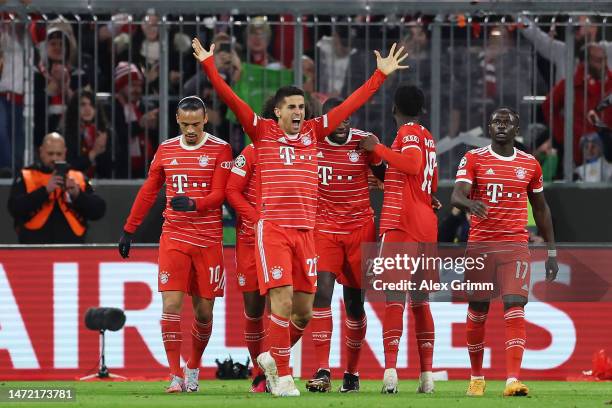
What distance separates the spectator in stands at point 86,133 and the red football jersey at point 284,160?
188 inches

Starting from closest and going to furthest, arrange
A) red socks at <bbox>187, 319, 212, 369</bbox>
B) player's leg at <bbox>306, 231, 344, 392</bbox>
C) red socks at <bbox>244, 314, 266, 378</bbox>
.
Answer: player's leg at <bbox>306, 231, 344, 392</bbox>, red socks at <bbox>187, 319, 212, 369</bbox>, red socks at <bbox>244, 314, 266, 378</bbox>

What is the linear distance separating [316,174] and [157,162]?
1.55 m

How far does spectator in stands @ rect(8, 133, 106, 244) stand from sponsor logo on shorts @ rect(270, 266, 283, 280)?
4.56 m

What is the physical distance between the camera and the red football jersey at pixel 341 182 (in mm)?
13094

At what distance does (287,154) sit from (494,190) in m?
1.71

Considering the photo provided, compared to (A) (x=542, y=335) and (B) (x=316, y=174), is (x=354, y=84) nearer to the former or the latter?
(A) (x=542, y=335)

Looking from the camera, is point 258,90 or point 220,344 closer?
point 220,344

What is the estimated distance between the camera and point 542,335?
51.5ft

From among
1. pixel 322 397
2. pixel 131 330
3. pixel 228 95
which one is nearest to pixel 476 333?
pixel 322 397

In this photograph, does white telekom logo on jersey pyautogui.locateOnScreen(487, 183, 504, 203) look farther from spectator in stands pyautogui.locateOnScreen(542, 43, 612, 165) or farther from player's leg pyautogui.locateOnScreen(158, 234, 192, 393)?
spectator in stands pyautogui.locateOnScreen(542, 43, 612, 165)

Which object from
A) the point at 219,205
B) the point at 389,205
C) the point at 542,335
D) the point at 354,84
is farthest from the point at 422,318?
the point at 354,84

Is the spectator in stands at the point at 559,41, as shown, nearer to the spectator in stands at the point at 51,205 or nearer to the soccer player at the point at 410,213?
the soccer player at the point at 410,213

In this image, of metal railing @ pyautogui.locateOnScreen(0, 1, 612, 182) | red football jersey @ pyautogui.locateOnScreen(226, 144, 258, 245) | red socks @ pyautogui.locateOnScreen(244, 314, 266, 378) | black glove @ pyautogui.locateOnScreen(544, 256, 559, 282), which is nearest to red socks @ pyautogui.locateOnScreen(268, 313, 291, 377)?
red football jersey @ pyautogui.locateOnScreen(226, 144, 258, 245)

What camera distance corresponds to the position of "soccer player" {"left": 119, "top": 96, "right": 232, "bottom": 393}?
1305 cm
